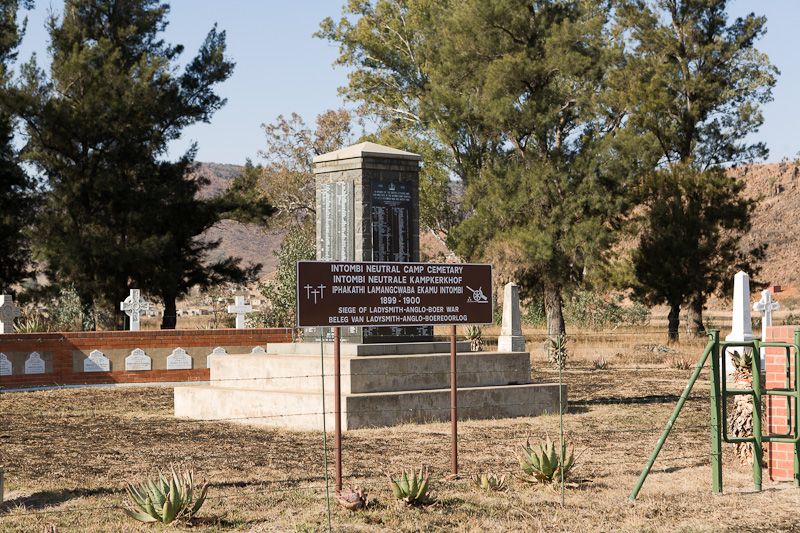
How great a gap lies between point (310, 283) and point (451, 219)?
37.5 m

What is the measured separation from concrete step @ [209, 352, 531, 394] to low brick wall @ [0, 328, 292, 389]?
288 inches

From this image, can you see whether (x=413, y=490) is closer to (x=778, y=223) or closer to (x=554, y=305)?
(x=554, y=305)

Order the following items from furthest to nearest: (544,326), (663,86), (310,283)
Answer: (544,326) → (663,86) → (310,283)

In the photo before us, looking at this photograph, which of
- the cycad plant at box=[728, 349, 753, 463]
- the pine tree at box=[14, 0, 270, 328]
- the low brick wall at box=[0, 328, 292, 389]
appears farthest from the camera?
the pine tree at box=[14, 0, 270, 328]

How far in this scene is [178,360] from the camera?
26.9m

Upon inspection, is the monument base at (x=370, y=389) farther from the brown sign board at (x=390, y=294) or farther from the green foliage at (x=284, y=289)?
the green foliage at (x=284, y=289)

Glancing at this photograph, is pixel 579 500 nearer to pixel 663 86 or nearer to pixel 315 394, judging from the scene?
pixel 315 394

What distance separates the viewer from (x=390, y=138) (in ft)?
154

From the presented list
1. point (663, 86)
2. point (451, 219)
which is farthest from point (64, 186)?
point (663, 86)

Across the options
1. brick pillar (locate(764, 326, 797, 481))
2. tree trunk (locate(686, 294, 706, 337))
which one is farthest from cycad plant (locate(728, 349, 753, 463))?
tree trunk (locate(686, 294, 706, 337))

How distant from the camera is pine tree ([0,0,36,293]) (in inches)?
1471

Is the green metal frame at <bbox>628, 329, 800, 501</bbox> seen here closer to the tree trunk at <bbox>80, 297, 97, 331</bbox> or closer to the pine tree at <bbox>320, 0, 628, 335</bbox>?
the tree trunk at <bbox>80, 297, 97, 331</bbox>

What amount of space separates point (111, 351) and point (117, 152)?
1346 centimetres

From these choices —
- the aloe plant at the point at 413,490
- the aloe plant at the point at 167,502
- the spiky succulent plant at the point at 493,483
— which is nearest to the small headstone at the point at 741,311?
the spiky succulent plant at the point at 493,483
